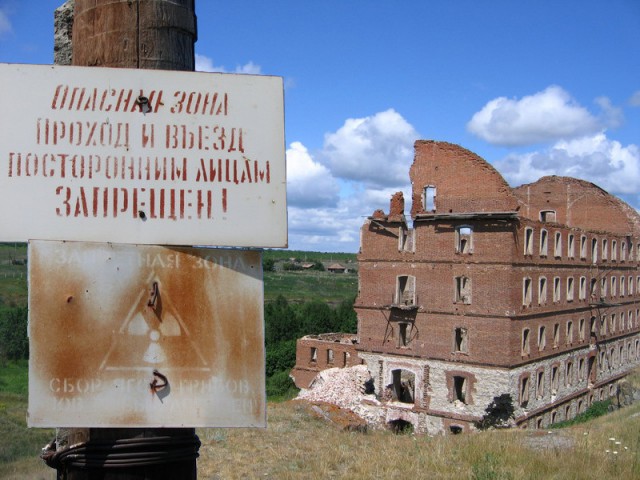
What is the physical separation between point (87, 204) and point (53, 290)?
0.26m

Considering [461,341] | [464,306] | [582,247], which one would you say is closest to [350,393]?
[461,341]

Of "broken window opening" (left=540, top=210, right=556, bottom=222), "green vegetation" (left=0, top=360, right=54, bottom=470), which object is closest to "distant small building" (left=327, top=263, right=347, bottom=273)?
"broken window opening" (left=540, top=210, right=556, bottom=222)

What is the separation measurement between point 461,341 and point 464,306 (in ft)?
5.00

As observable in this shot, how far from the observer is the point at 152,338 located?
5.75 feet

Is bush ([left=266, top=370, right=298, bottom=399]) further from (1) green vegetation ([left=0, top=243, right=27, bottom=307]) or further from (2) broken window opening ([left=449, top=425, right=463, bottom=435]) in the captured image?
(1) green vegetation ([left=0, top=243, right=27, bottom=307])

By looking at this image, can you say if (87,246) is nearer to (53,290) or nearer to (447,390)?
(53,290)

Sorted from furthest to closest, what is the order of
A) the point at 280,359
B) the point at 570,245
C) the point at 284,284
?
the point at 284,284 < the point at 280,359 < the point at 570,245

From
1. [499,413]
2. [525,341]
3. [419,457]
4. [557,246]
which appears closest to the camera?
[419,457]

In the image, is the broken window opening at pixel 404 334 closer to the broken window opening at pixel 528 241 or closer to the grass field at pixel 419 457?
the broken window opening at pixel 528 241

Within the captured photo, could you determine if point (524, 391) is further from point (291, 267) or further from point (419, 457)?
point (291, 267)

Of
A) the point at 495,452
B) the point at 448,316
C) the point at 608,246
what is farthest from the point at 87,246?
the point at 608,246

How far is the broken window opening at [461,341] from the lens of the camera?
25.5m

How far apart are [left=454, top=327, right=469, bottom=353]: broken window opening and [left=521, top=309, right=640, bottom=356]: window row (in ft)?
8.11

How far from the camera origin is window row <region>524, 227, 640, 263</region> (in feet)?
89.2
